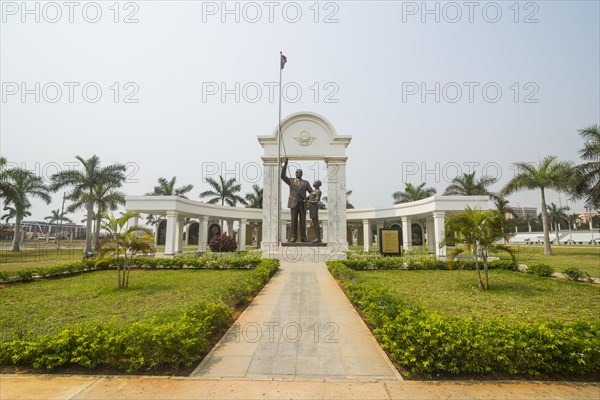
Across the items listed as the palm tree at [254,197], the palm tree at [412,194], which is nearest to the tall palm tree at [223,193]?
the palm tree at [254,197]

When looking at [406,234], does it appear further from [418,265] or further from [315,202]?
[418,265]

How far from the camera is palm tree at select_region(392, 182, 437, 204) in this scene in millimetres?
39375

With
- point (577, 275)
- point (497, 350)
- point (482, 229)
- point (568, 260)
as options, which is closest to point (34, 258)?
point (482, 229)

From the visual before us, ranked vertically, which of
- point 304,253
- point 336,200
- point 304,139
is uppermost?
point 304,139

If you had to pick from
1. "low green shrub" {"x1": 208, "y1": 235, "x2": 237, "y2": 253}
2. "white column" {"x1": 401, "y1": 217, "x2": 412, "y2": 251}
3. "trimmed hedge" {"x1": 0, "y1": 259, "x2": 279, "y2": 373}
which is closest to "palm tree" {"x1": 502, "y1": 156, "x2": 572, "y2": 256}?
"white column" {"x1": 401, "y1": 217, "x2": 412, "y2": 251}

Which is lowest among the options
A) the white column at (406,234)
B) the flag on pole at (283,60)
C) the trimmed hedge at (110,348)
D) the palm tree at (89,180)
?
the trimmed hedge at (110,348)

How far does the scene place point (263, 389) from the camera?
13.4 ft

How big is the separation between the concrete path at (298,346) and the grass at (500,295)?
5.06 ft

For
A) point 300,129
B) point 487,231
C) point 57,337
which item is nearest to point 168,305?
point 57,337

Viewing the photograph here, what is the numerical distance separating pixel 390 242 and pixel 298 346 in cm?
1945

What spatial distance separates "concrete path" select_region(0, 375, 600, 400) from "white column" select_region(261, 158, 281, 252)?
64.5 feet

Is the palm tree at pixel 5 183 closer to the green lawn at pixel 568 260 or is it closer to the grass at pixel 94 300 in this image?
the grass at pixel 94 300

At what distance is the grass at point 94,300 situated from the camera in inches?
282

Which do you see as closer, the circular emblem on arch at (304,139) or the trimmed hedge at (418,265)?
the trimmed hedge at (418,265)
